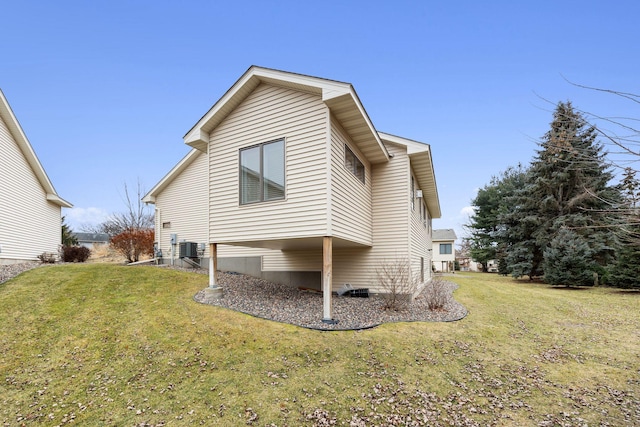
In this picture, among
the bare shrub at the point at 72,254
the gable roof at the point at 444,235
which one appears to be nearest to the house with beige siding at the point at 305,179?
the bare shrub at the point at 72,254

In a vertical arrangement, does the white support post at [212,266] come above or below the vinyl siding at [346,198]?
below

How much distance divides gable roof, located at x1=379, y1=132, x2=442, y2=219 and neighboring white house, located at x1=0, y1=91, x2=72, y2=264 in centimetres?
1585

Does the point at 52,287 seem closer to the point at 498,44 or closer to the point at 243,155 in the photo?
the point at 243,155

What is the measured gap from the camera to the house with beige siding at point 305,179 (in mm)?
7758

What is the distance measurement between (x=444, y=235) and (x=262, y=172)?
1313 inches

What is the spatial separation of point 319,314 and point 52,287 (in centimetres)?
806

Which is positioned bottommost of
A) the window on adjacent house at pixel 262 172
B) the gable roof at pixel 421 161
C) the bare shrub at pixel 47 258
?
the bare shrub at pixel 47 258

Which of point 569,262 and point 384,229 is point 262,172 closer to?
point 384,229

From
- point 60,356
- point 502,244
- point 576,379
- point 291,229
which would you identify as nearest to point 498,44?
point 291,229

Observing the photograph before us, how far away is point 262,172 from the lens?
8.70 meters

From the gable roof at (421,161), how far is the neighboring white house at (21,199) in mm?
15850

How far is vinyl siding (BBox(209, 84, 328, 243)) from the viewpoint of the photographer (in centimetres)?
775

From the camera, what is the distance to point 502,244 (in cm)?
2616

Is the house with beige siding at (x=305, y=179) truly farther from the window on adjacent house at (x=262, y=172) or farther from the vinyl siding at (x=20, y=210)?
the vinyl siding at (x=20, y=210)
